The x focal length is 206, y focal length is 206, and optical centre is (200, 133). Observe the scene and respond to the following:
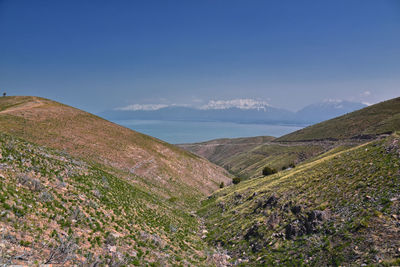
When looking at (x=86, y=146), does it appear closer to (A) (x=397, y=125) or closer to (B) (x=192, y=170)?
(B) (x=192, y=170)

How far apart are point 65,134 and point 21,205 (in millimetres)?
43043

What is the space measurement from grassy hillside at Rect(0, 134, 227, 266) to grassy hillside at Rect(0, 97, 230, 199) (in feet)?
65.7

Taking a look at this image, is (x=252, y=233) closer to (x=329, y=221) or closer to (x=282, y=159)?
(x=329, y=221)

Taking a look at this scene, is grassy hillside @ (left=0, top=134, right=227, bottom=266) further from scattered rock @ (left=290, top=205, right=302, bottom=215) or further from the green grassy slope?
the green grassy slope

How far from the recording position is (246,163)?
136500 mm

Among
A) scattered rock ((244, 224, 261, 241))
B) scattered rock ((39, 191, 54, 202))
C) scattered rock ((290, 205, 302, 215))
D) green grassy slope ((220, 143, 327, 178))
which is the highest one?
scattered rock ((39, 191, 54, 202))

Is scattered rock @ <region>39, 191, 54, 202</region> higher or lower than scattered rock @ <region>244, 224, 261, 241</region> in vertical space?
higher

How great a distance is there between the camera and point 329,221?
15836mm

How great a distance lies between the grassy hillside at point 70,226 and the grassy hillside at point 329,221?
4.31m

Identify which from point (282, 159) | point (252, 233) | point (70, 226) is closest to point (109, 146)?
point (70, 226)

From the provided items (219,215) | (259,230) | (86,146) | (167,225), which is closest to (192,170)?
(86,146)

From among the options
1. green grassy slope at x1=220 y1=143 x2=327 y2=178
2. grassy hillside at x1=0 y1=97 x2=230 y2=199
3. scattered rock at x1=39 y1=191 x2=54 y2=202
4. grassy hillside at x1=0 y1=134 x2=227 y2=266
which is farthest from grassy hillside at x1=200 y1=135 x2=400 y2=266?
green grassy slope at x1=220 y1=143 x2=327 y2=178

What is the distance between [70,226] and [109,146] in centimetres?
4138

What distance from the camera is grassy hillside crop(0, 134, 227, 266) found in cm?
996
